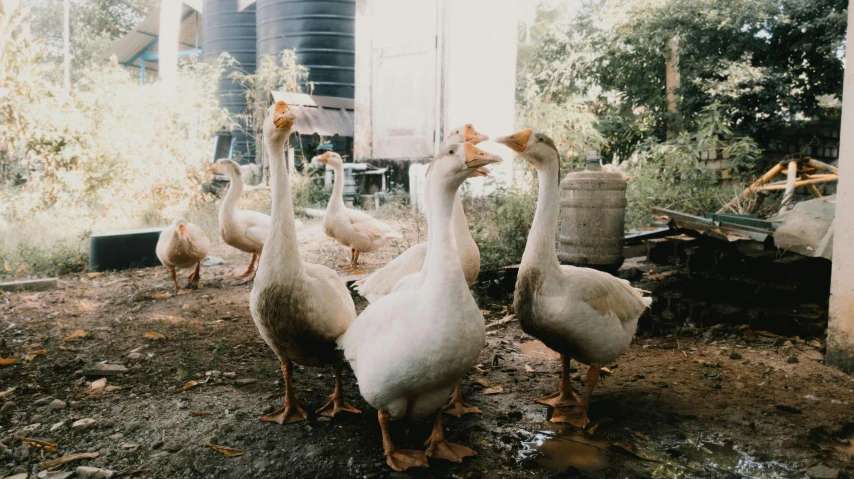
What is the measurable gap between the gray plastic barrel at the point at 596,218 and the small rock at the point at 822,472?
8.73 feet

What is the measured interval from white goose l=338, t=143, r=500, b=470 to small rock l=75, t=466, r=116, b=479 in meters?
1.21

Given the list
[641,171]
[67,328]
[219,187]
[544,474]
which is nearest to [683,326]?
[544,474]

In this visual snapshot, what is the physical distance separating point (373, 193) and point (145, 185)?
4119 millimetres

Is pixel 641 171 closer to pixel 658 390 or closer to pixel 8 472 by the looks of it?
pixel 658 390

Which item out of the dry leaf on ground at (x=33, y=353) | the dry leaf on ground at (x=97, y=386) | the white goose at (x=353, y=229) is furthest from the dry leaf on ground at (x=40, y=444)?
the white goose at (x=353, y=229)

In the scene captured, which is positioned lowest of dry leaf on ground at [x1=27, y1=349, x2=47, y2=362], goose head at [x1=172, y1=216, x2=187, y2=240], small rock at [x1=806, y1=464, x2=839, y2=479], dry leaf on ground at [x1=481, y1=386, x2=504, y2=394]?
dry leaf on ground at [x1=481, y1=386, x2=504, y2=394]

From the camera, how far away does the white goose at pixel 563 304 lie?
3191 millimetres

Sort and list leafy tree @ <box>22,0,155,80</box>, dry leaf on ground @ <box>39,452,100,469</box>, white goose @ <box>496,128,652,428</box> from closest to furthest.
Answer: dry leaf on ground @ <box>39,452,100,469</box>, white goose @ <box>496,128,652,428</box>, leafy tree @ <box>22,0,155,80</box>

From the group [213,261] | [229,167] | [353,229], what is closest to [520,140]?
[353,229]

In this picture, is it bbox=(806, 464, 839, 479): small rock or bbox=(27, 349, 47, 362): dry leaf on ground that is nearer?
bbox=(806, 464, 839, 479): small rock

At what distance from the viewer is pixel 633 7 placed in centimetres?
1239

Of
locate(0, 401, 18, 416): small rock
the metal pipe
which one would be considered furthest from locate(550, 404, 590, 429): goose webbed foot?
the metal pipe

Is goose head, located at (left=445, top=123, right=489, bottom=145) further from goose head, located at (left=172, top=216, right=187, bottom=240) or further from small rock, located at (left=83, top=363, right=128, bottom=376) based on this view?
goose head, located at (left=172, top=216, right=187, bottom=240)

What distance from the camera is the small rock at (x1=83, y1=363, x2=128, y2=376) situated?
3.83m
